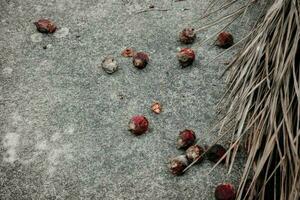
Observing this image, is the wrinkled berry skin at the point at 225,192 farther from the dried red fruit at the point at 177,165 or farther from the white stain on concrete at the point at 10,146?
the white stain on concrete at the point at 10,146

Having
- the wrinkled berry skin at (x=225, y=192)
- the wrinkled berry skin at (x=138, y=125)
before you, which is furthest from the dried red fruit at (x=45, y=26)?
the wrinkled berry skin at (x=225, y=192)

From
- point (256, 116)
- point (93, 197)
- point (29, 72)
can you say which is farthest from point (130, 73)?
point (256, 116)

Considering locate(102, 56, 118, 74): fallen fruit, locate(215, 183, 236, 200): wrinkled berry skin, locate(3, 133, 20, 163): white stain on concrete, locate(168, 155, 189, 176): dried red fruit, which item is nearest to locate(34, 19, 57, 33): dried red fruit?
locate(102, 56, 118, 74): fallen fruit

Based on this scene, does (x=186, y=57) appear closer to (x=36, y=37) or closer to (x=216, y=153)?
(x=216, y=153)

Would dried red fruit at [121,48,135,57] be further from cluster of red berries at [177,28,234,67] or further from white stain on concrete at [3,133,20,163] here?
white stain on concrete at [3,133,20,163]

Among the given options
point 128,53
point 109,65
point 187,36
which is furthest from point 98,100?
point 187,36

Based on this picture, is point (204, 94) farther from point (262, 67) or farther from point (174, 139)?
point (262, 67)

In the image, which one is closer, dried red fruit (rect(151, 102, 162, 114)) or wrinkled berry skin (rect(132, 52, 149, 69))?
dried red fruit (rect(151, 102, 162, 114))
